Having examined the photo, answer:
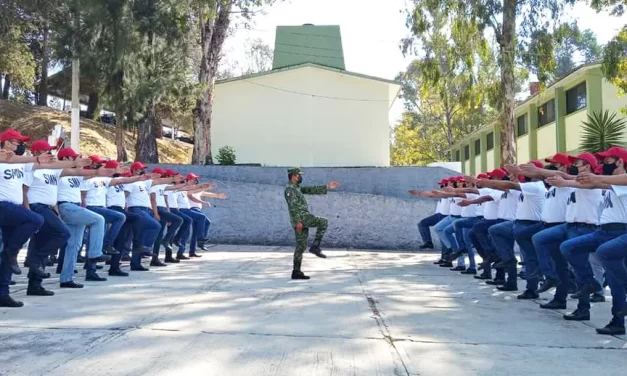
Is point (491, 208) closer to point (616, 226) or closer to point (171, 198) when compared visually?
point (616, 226)

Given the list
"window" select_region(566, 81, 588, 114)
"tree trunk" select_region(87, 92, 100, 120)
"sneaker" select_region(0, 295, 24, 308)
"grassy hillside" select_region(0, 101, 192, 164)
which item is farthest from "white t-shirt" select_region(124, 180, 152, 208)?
→ "grassy hillside" select_region(0, 101, 192, 164)

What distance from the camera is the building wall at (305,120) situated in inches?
987

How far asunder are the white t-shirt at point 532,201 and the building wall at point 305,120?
1667 centimetres

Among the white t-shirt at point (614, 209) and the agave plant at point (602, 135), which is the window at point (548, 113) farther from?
the white t-shirt at point (614, 209)

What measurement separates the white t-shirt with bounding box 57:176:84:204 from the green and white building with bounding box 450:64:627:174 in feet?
51.8

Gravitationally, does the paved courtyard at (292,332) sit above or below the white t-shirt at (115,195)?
below

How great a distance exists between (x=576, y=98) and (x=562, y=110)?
1167 mm

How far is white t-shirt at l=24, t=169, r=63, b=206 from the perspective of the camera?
24.7 ft

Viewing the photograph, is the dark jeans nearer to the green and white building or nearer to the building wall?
the green and white building

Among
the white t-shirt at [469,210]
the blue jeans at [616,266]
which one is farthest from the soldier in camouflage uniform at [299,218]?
the blue jeans at [616,266]

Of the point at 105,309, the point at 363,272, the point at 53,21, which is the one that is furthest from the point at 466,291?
the point at 53,21

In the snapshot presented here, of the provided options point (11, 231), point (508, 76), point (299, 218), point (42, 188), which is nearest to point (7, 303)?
point (11, 231)

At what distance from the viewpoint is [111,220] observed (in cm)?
985

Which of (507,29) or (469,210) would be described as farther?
(507,29)
